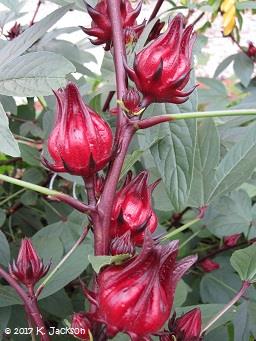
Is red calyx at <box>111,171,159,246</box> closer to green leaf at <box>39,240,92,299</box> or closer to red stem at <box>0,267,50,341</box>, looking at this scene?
red stem at <box>0,267,50,341</box>

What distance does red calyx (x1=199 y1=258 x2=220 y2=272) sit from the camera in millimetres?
946

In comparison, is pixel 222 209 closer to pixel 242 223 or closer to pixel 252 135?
pixel 242 223

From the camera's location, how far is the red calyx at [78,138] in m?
0.43

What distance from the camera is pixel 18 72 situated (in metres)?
0.50

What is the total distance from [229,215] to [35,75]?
0.49 m

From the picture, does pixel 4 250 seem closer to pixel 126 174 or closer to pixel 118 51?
pixel 126 174

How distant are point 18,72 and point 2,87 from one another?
20 millimetres

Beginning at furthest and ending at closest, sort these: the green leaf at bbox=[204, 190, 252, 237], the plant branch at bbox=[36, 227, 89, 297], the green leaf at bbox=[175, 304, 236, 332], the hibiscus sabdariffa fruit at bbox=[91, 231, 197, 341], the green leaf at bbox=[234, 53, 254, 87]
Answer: the green leaf at bbox=[234, 53, 254, 87]
the green leaf at bbox=[204, 190, 252, 237]
the green leaf at bbox=[175, 304, 236, 332]
the plant branch at bbox=[36, 227, 89, 297]
the hibiscus sabdariffa fruit at bbox=[91, 231, 197, 341]

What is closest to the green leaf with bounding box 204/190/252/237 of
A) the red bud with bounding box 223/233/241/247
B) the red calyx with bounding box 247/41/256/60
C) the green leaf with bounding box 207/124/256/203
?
the red bud with bounding box 223/233/241/247

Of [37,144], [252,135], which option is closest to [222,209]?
[252,135]

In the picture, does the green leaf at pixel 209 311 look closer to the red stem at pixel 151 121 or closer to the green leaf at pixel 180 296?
the green leaf at pixel 180 296

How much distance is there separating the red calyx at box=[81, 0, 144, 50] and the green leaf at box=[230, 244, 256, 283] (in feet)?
0.84

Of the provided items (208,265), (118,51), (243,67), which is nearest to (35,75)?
(118,51)

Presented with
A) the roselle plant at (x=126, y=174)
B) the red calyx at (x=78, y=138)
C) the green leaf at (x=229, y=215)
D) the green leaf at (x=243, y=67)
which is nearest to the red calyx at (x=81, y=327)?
the roselle plant at (x=126, y=174)
